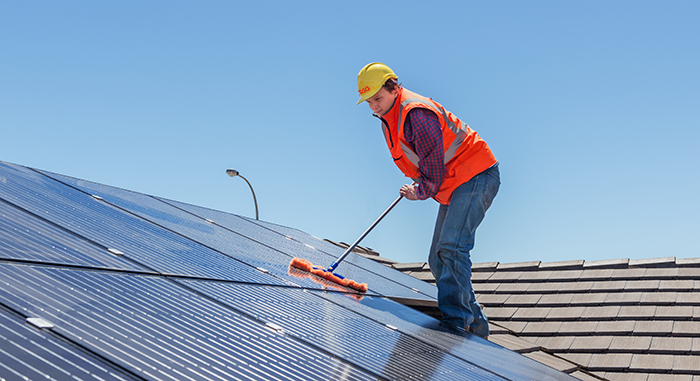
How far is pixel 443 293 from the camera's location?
16.2ft

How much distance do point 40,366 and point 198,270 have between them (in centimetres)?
188

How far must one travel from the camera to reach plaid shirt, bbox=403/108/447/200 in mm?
4469

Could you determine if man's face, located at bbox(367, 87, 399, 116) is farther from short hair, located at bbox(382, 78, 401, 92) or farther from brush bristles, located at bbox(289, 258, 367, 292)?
brush bristles, located at bbox(289, 258, 367, 292)

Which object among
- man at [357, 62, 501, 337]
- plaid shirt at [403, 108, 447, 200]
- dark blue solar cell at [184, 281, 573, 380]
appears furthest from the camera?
man at [357, 62, 501, 337]

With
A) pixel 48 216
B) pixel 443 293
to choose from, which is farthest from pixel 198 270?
pixel 443 293

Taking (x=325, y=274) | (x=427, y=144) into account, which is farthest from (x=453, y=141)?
(x=325, y=274)

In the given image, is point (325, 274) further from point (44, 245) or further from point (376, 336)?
point (44, 245)

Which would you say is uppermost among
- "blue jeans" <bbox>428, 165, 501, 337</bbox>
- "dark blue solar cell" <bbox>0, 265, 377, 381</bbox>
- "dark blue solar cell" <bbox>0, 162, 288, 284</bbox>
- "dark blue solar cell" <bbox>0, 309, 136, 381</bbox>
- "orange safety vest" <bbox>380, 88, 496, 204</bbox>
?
"orange safety vest" <bbox>380, 88, 496, 204</bbox>

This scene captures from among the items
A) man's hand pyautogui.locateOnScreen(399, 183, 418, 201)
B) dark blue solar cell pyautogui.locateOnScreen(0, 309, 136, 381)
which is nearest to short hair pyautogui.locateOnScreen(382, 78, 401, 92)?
man's hand pyautogui.locateOnScreen(399, 183, 418, 201)

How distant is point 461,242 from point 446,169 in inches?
23.2

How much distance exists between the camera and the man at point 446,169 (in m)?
4.62

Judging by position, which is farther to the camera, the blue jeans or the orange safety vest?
the blue jeans

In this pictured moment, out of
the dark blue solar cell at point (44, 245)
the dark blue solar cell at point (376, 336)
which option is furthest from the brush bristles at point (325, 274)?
the dark blue solar cell at point (44, 245)

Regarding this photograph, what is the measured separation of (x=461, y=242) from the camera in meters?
4.87
